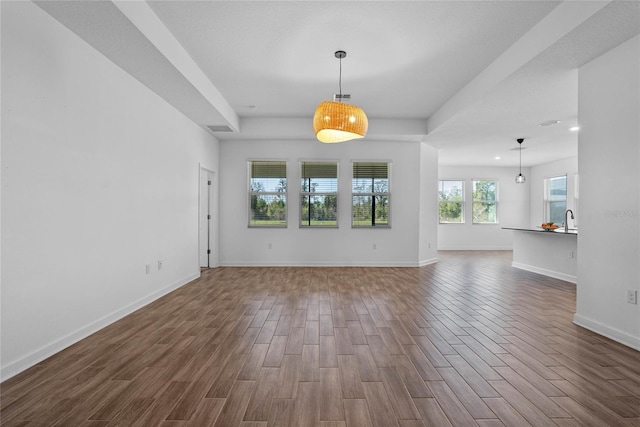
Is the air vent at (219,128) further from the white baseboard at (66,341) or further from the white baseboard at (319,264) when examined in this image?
the white baseboard at (66,341)

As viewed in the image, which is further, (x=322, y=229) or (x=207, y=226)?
(x=322, y=229)

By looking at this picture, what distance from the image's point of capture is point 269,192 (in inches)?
269

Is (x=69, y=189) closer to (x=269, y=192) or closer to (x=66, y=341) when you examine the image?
(x=66, y=341)

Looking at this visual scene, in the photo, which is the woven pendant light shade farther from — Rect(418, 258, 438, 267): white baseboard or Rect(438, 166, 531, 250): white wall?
Rect(438, 166, 531, 250): white wall

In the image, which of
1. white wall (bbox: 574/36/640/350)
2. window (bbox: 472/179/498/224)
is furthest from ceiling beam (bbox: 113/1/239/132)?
window (bbox: 472/179/498/224)

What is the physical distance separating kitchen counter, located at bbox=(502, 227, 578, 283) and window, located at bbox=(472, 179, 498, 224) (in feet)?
11.0

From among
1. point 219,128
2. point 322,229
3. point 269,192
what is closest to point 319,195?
point 322,229

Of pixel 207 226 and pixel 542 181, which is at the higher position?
pixel 542 181

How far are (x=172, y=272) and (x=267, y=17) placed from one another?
3.76m

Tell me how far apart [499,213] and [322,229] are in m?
6.86

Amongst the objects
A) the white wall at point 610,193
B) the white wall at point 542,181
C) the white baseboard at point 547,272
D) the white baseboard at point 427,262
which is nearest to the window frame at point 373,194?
the white baseboard at point 427,262

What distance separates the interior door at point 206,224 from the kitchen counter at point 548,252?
6.67m

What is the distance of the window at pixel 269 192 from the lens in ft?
22.4

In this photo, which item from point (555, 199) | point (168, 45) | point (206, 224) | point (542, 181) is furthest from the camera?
point (542, 181)
